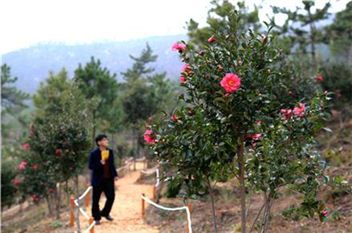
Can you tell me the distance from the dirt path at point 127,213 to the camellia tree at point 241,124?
531cm

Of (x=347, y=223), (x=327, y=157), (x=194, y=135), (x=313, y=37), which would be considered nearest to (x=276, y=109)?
(x=194, y=135)

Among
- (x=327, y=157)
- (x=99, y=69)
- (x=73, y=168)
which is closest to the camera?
(x=73, y=168)

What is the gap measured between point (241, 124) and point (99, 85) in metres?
23.0

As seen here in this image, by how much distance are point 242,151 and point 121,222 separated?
6307 millimetres

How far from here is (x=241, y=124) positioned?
3.76 meters

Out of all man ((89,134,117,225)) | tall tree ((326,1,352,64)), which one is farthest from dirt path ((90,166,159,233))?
tall tree ((326,1,352,64))

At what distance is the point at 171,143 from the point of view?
383cm

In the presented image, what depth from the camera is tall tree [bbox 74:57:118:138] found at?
25.0 m

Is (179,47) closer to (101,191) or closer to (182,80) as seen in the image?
(182,80)

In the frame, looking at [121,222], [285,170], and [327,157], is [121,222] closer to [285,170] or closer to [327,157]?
[327,157]

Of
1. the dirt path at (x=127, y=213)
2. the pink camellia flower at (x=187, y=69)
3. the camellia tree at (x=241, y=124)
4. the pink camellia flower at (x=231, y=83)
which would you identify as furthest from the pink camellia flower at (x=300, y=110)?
the dirt path at (x=127, y=213)

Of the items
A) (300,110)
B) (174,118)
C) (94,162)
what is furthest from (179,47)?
(94,162)

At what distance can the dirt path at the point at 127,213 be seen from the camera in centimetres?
906

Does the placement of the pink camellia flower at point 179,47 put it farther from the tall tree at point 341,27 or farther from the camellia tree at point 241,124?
the tall tree at point 341,27
